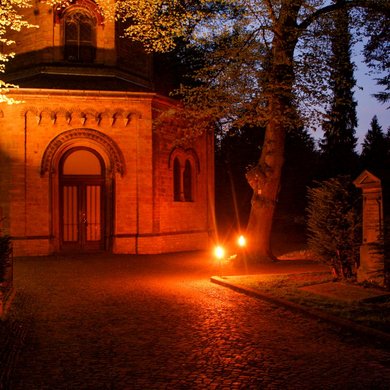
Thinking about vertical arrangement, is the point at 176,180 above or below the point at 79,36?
below

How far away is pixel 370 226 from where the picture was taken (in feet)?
36.9

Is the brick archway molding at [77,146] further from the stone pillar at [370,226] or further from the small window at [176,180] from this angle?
the stone pillar at [370,226]

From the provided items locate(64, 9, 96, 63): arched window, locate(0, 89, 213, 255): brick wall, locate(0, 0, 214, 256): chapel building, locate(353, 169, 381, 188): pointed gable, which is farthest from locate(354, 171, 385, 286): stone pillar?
locate(64, 9, 96, 63): arched window

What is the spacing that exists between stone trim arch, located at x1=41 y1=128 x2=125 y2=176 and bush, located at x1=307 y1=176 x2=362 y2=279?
32.4 feet

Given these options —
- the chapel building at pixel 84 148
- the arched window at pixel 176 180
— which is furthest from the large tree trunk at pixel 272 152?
the arched window at pixel 176 180

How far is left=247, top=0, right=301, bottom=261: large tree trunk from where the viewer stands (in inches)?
595

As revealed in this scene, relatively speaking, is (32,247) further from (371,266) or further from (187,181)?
(371,266)

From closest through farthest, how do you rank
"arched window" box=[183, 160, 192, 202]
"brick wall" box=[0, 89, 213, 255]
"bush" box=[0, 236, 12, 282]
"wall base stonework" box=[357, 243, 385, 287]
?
"bush" box=[0, 236, 12, 282], "wall base stonework" box=[357, 243, 385, 287], "brick wall" box=[0, 89, 213, 255], "arched window" box=[183, 160, 192, 202]

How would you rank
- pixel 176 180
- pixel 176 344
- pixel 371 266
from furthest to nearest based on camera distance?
pixel 176 180, pixel 371 266, pixel 176 344

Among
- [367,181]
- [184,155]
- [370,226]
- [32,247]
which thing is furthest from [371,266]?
[32,247]

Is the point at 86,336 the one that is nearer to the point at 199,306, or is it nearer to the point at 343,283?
the point at 199,306

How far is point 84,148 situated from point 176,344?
14625mm

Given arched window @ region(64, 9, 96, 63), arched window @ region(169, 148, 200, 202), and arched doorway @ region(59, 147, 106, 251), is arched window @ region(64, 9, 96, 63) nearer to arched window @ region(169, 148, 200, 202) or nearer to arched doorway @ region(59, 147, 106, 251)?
arched doorway @ region(59, 147, 106, 251)

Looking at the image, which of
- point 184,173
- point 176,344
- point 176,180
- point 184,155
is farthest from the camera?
point 184,173
